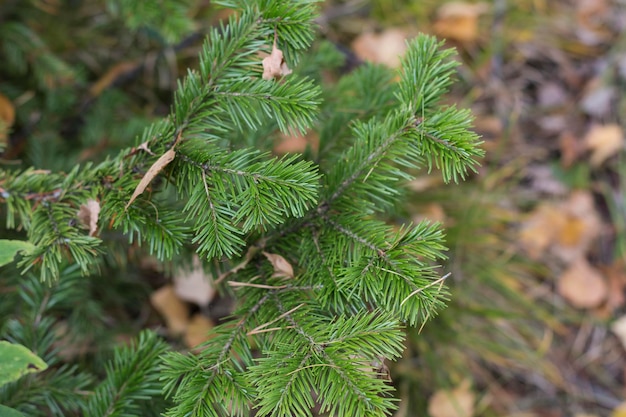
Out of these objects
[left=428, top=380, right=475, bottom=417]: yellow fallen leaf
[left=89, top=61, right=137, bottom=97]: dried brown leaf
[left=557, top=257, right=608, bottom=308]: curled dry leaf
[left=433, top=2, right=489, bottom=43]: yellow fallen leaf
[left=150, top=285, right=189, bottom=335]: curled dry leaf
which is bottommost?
[left=428, top=380, right=475, bottom=417]: yellow fallen leaf

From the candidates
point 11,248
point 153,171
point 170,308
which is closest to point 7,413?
point 11,248

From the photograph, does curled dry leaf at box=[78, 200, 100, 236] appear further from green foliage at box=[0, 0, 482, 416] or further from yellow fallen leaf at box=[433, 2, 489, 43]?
yellow fallen leaf at box=[433, 2, 489, 43]

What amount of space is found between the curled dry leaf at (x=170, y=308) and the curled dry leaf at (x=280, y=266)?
82cm

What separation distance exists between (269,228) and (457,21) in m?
1.52

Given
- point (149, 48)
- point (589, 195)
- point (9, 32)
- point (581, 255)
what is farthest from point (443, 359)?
point (9, 32)

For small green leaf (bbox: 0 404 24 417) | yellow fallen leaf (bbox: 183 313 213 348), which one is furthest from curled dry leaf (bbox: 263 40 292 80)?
yellow fallen leaf (bbox: 183 313 213 348)

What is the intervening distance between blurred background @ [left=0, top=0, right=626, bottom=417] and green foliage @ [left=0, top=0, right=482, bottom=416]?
1.10 ft

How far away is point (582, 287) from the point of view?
1.82m

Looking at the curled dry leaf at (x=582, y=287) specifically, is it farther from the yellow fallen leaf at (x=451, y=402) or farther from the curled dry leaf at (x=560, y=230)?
the yellow fallen leaf at (x=451, y=402)

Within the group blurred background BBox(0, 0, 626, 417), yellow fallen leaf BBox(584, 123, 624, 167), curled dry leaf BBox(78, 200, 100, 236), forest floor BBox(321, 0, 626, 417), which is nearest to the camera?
curled dry leaf BBox(78, 200, 100, 236)

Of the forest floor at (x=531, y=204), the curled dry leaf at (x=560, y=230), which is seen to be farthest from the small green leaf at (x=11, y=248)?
the curled dry leaf at (x=560, y=230)

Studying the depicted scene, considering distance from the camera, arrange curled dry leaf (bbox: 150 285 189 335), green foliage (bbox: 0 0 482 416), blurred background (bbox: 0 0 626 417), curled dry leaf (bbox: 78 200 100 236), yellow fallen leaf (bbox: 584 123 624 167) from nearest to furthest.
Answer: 1. green foliage (bbox: 0 0 482 416)
2. curled dry leaf (bbox: 78 200 100 236)
3. blurred background (bbox: 0 0 626 417)
4. curled dry leaf (bbox: 150 285 189 335)
5. yellow fallen leaf (bbox: 584 123 624 167)

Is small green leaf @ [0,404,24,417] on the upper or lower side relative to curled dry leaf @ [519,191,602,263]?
upper

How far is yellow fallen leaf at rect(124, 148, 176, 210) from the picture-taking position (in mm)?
706
